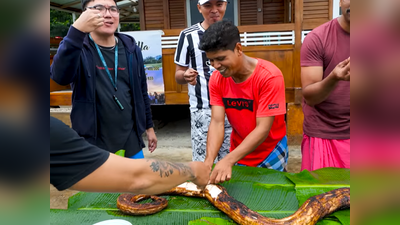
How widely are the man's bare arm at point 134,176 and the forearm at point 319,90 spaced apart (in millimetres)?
1351

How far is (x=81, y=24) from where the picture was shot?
2324 millimetres

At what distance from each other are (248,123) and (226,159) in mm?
477

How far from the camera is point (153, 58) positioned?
7.64 metres

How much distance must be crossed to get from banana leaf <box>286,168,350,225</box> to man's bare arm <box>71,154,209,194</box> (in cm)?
89

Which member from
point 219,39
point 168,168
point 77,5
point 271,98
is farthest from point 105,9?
point 77,5

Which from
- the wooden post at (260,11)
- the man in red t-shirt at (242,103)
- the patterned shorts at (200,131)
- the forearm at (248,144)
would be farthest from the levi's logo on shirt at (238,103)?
the wooden post at (260,11)

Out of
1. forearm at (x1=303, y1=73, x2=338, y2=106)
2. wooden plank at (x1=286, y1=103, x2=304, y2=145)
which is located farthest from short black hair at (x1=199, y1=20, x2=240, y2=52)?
wooden plank at (x1=286, y1=103, x2=304, y2=145)

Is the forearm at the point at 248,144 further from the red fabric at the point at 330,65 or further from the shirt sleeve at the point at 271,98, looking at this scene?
the red fabric at the point at 330,65

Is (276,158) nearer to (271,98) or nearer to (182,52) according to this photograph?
(271,98)

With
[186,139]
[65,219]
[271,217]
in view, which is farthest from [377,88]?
[186,139]

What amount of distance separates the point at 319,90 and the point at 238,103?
0.70 meters

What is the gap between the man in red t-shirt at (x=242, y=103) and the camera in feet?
8.12

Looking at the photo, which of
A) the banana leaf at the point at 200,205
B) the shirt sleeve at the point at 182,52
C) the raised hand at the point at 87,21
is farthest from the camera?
the shirt sleeve at the point at 182,52

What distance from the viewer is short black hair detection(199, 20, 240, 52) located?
243cm
